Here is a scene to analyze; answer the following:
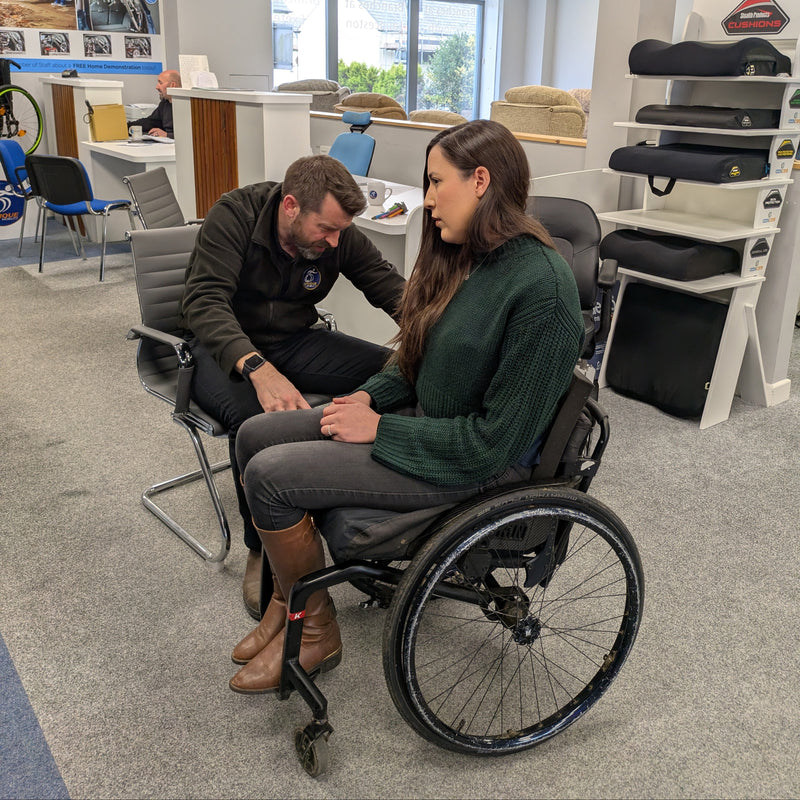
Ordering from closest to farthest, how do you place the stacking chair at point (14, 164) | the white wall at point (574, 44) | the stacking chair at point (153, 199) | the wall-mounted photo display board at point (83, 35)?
the stacking chair at point (153, 199)
the stacking chair at point (14, 164)
the wall-mounted photo display board at point (83, 35)
the white wall at point (574, 44)

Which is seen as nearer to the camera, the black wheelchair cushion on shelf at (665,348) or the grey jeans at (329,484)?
the grey jeans at (329,484)

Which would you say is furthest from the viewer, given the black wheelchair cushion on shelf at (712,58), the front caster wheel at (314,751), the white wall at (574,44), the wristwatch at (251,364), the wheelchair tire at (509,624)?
the white wall at (574,44)

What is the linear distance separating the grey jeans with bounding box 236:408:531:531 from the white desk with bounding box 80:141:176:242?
4.41 meters

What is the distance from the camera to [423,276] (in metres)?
1.62

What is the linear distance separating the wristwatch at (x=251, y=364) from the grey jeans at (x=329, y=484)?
0.45 meters

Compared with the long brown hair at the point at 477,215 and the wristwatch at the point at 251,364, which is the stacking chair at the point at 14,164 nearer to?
the wristwatch at the point at 251,364

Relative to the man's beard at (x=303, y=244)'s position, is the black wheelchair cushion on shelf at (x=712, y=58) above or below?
above

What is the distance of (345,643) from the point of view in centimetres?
191

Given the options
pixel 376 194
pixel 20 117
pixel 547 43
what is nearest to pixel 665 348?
pixel 376 194

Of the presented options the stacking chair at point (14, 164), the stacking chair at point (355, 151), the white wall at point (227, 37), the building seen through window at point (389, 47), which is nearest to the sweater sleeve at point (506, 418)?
the stacking chair at point (355, 151)

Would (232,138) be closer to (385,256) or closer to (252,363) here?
(385,256)

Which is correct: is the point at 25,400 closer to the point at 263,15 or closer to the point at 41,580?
the point at 41,580

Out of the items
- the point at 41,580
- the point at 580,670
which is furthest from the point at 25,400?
the point at 580,670

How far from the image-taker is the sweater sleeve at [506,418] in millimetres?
1377
